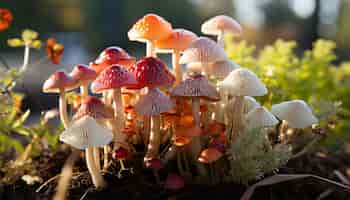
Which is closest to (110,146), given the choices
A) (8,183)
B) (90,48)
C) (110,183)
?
(110,183)

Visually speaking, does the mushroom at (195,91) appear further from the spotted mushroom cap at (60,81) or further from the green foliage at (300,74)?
the green foliage at (300,74)

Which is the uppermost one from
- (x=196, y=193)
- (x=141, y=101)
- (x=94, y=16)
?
(x=94, y=16)

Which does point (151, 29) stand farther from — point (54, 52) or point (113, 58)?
point (54, 52)

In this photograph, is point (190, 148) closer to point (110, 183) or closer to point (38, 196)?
point (110, 183)

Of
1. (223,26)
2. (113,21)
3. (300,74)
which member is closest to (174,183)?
(223,26)

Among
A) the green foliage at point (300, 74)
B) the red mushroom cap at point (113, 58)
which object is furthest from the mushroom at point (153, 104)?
the green foliage at point (300, 74)

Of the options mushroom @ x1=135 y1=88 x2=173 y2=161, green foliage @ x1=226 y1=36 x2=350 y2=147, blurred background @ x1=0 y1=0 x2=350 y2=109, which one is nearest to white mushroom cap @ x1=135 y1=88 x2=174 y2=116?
mushroom @ x1=135 y1=88 x2=173 y2=161
